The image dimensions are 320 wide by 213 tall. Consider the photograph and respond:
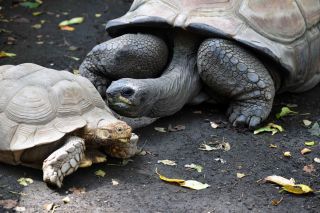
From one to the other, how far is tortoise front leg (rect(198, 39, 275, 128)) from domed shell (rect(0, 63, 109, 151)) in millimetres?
1244

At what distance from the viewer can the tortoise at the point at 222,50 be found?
5660mm

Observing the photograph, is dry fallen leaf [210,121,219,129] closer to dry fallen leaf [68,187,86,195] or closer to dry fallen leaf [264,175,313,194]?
dry fallen leaf [264,175,313,194]

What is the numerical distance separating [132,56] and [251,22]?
1101mm

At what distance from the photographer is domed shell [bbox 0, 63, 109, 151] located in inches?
177

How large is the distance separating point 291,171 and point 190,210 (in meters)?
1.05

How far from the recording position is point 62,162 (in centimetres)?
441

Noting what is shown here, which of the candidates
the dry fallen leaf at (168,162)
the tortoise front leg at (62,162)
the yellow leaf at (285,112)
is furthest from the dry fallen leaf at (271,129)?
the tortoise front leg at (62,162)

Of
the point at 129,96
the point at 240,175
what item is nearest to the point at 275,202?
the point at 240,175

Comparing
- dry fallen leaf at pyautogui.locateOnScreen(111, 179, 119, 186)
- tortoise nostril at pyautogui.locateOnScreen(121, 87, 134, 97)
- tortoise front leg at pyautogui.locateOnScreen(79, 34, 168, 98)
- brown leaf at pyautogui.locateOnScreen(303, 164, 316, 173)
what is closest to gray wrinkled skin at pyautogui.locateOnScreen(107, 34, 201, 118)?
tortoise nostril at pyautogui.locateOnScreen(121, 87, 134, 97)

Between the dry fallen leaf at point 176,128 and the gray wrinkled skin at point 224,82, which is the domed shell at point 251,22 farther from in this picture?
the dry fallen leaf at point 176,128

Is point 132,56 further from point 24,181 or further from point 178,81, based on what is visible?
point 24,181

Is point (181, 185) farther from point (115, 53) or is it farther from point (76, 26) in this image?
point (76, 26)

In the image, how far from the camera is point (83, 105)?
4754 millimetres

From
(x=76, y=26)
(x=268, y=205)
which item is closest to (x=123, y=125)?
(x=268, y=205)
